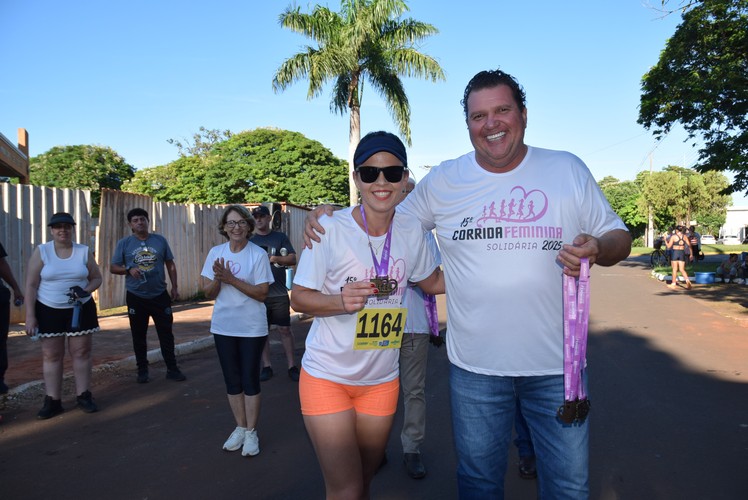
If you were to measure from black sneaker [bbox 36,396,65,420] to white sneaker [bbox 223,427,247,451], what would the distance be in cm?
210

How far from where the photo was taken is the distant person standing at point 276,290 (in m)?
6.95

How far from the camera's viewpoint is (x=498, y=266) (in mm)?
2396

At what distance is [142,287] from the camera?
22.4 feet

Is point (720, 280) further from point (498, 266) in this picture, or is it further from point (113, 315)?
point (498, 266)

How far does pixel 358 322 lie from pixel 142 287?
5.05 meters

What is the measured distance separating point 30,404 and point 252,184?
34665 millimetres

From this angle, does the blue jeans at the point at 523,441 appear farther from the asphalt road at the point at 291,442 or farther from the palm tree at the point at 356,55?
the palm tree at the point at 356,55

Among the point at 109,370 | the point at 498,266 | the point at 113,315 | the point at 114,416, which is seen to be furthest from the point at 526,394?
the point at 113,315

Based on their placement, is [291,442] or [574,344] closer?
[574,344]

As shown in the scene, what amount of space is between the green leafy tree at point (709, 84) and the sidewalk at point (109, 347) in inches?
436

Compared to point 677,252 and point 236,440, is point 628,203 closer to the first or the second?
point 677,252

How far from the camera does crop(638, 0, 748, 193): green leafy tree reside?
43.0 feet

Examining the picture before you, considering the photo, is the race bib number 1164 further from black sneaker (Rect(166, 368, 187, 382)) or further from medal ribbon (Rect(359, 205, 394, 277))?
black sneaker (Rect(166, 368, 187, 382))

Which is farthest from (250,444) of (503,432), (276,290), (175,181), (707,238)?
(707,238)
